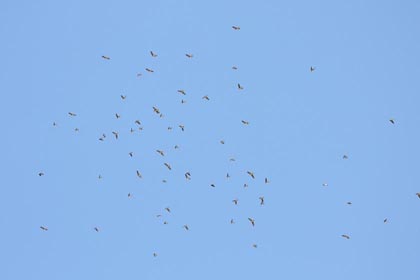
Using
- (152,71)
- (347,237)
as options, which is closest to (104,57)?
(152,71)

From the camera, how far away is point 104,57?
49.7m

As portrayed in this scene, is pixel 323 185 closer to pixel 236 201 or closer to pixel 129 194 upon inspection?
pixel 236 201

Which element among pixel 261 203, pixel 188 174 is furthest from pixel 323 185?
pixel 188 174

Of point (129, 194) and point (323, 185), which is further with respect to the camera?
point (129, 194)

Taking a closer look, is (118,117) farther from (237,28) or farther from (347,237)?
(347,237)

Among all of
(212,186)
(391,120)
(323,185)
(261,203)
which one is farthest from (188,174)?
(391,120)

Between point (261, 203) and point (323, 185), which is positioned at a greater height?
point (323, 185)

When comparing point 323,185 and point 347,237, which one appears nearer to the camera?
point 323,185

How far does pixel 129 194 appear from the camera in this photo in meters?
51.8

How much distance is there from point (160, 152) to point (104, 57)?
804 centimetres

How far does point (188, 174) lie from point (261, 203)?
5780 mm

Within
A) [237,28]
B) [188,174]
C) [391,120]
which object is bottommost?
[188,174]

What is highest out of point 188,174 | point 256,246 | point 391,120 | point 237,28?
point 237,28

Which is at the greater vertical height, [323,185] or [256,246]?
[323,185]
